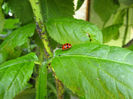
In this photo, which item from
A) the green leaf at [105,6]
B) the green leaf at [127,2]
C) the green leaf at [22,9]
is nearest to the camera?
the green leaf at [22,9]

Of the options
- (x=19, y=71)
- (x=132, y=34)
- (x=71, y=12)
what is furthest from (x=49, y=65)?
(x=132, y=34)

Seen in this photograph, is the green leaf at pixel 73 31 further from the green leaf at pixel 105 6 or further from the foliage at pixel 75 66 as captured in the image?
the green leaf at pixel 105 6

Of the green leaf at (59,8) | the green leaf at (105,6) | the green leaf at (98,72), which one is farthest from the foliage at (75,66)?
the green leaf at (105,6)

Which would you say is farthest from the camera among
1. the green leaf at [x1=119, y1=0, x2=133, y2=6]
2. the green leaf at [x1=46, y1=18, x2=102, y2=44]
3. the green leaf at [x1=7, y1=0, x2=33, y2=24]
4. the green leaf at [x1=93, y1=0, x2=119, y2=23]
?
the green leaf at [x1=119, y1=0, x2=133, y2=6]

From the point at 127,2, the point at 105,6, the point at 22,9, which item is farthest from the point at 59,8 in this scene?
the point at 127,2

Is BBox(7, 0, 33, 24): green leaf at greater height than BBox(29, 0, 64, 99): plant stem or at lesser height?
greater

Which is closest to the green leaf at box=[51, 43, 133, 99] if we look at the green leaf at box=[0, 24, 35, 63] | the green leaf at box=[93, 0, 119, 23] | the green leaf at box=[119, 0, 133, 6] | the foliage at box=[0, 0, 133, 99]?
the foliage at box=[0, 0, 133, 99]

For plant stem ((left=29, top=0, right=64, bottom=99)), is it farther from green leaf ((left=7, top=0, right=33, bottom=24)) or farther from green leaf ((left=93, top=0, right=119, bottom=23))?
green leaf ((left=93, top=0, right=119, bottom=23))
